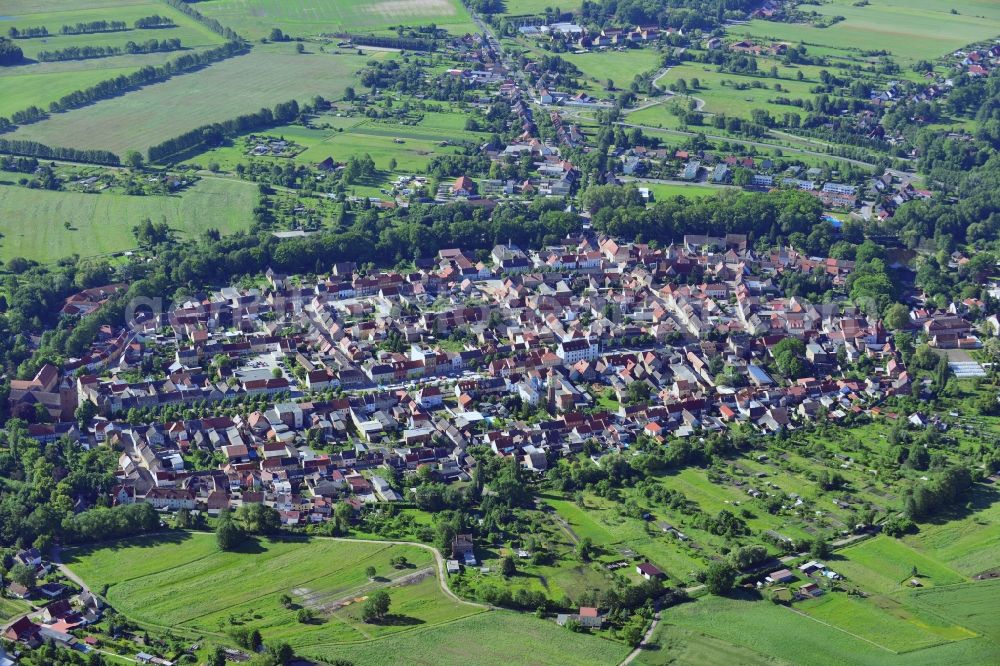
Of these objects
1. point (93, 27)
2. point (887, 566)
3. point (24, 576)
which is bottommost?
point (887, 566)

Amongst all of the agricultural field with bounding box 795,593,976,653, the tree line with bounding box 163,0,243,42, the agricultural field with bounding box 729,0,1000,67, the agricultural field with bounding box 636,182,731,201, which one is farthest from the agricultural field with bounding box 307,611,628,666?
the agricultural field with bounding box 729,0,1000,67

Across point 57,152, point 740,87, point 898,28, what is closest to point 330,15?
point 740,87

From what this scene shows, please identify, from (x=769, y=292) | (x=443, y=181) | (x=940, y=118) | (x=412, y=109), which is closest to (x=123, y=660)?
(x=769, y=292)

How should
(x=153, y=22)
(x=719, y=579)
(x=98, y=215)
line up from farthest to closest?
1. (x=153, y=22)
2. (x=98, y=215)
3. (x=719, y=579)

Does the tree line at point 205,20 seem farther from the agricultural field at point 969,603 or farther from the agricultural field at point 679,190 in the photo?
the agricultural field at point 969,603

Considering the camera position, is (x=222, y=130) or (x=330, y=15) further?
(x=330, y=15)

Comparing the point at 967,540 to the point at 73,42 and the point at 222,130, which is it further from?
the point at 73,42

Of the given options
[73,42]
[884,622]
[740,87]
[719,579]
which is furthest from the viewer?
[73,42]

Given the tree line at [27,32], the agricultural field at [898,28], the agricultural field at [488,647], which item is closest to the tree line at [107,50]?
the tree line at [27,32]

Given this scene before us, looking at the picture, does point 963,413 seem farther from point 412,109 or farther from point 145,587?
point 412,109
